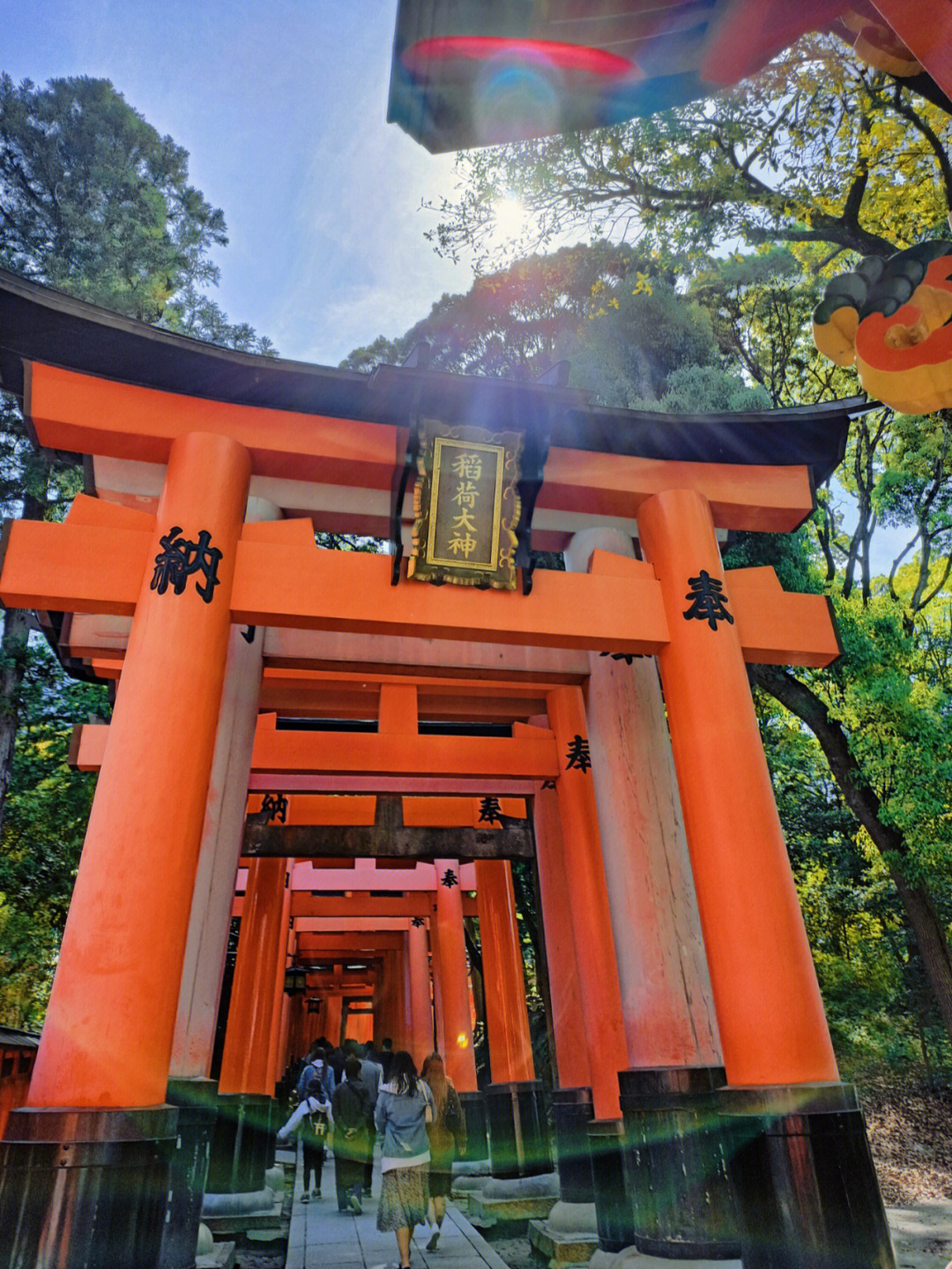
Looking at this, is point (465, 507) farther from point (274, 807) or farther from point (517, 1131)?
point (517, 1131)

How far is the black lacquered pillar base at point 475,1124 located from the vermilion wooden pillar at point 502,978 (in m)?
1.50

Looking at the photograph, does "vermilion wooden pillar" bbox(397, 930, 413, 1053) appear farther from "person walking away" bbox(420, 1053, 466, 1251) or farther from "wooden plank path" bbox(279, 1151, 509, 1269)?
"person walking away" bbox(420, 1053, 466, 1251)

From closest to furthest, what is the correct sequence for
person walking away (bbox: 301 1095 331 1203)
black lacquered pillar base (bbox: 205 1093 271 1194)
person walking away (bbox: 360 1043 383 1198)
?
1. person walking away (bbox: 360 1043 383 1198)
2. black lacquered pillar base (bbox: 205 1093 271 1194)
3. person walking away (bbox: 301 1095 331 1203)

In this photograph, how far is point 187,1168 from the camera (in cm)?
520

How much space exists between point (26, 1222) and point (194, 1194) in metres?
2.09

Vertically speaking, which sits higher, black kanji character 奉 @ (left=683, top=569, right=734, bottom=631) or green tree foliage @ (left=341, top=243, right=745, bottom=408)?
green tree foliage @ (left=341, top=243, right=745, bottom=408)

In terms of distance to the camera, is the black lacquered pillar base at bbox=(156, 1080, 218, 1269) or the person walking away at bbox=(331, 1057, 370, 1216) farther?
the person walking away at bbox=(331, 1057, 370, 1216)

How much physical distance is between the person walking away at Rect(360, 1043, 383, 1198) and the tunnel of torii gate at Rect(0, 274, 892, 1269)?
2.38 m

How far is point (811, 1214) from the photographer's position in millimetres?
4000

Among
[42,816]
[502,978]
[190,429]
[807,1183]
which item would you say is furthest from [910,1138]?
[42,816]

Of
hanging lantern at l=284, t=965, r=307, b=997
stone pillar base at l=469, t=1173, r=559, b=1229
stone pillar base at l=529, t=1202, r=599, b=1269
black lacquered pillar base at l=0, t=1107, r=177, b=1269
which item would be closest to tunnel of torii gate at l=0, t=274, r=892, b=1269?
black lacquered pillar base at l=0, t=1107, r=177, b=1269

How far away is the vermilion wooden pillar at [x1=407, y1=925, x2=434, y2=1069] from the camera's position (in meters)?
17.3

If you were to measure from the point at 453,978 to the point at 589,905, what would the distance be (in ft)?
25.4

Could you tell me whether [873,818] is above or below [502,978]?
above
